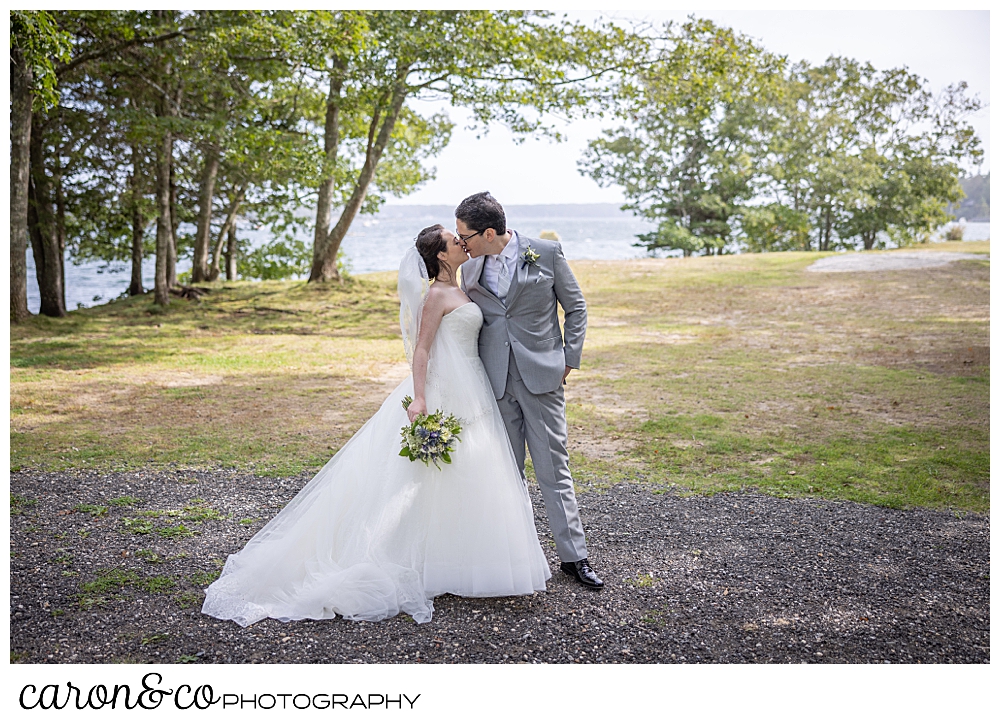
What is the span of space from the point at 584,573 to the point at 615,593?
153 millimetres

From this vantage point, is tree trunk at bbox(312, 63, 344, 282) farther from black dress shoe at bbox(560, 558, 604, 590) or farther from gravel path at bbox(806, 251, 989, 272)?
black dress shoe at bbox(560, 558, 604, 590)

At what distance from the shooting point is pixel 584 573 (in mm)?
3426

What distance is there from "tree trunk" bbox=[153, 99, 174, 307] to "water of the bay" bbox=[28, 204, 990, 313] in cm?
175

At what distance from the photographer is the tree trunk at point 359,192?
13.3 m

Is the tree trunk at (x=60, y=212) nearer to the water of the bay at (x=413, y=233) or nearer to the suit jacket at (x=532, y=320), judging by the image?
the water of the bay at (x=413, y=233)

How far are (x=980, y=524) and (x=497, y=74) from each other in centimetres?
966

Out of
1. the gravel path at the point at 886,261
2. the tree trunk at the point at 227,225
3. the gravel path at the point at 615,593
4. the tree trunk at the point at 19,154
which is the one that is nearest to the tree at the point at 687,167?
the gravel path at the point at 886,261

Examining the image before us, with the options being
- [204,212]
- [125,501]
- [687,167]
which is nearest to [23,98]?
[204,212]

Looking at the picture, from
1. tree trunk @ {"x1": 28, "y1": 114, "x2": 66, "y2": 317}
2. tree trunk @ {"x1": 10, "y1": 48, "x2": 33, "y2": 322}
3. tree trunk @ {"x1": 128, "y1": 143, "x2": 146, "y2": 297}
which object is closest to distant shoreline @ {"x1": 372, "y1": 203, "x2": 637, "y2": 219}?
tree trunk @ {"x1": 128, "y1": 143, "x2": 146, "y2": 297}

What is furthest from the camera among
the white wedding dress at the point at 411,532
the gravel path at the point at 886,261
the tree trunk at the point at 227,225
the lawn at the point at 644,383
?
the tree trunk at the point at 227,225

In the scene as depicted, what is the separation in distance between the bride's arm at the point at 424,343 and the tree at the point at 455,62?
7.46 m

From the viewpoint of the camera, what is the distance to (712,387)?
26.1 ft

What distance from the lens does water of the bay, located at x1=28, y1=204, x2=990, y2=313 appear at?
2205cm

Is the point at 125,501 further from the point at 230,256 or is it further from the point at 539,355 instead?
the point at 230,256
